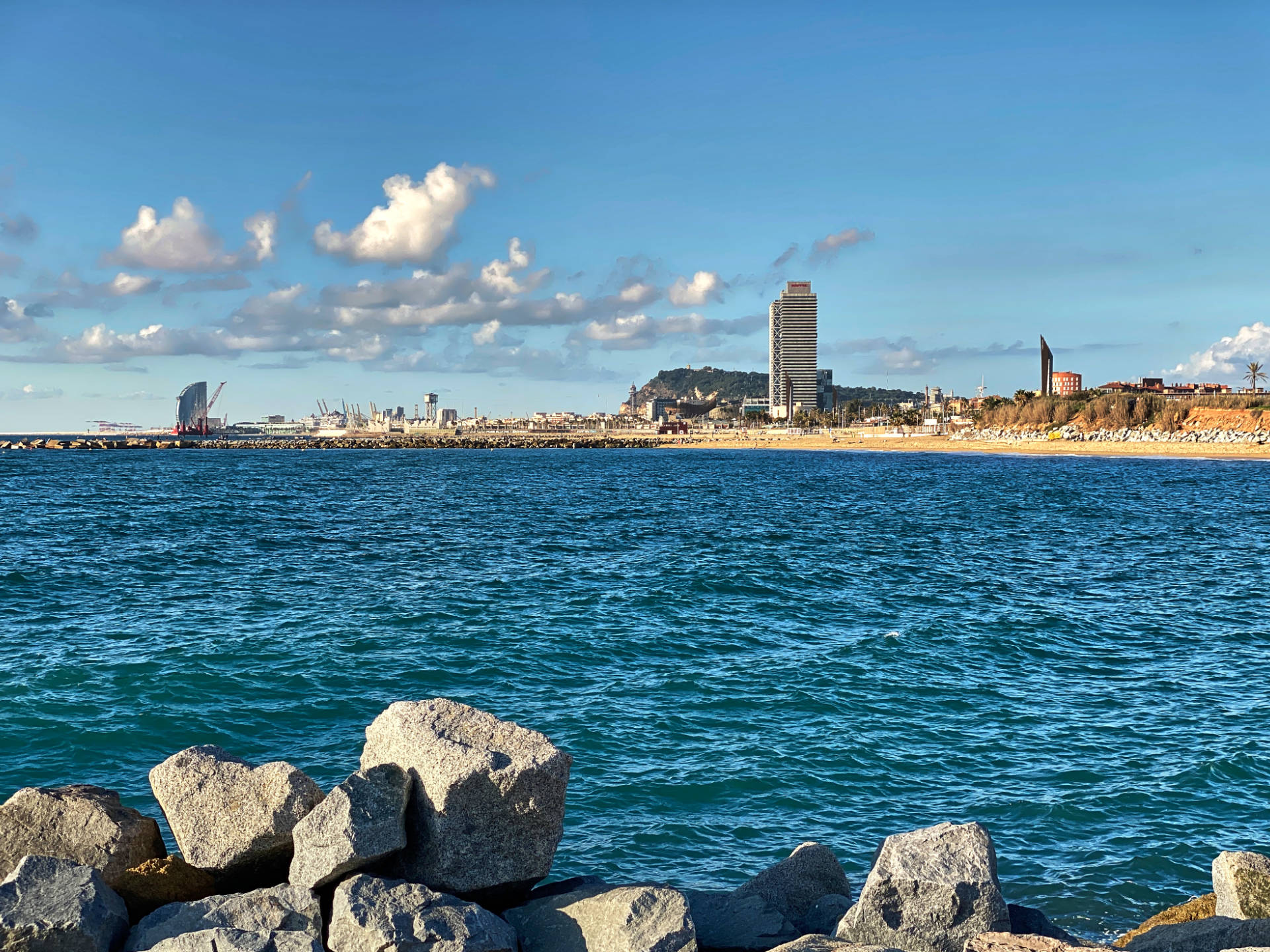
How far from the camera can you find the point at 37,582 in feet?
94.4

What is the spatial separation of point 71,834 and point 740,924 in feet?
20.1

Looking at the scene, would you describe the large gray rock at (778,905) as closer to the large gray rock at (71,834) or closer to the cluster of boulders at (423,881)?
the cluster of boulders at (423,881)

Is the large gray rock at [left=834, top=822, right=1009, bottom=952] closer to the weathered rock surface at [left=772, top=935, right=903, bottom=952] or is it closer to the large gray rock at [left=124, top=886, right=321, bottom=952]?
the weathered rock surface at [left=772, top=935, right=903, bottom=952]

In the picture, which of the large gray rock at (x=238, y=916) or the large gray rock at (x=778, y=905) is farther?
the large gray rock at (x=778, y=905)

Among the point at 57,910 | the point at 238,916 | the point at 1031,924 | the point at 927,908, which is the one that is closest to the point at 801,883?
the point at 927,908

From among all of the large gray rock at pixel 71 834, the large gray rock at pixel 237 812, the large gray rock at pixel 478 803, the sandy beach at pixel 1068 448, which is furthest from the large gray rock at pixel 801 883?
the sandy beach at pixel 1068 448

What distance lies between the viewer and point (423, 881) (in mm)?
8094

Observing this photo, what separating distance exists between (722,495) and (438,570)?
4500 cm

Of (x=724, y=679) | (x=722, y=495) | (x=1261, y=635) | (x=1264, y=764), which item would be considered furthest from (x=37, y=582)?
(x=722, y=495)

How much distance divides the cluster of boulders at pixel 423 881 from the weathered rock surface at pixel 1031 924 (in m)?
0.02

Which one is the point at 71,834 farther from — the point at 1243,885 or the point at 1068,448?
the point at 1068,448

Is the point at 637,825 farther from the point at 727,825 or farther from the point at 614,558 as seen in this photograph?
the point at 614,558

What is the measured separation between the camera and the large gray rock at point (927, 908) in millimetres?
7773

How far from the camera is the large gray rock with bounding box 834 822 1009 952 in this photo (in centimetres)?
777
